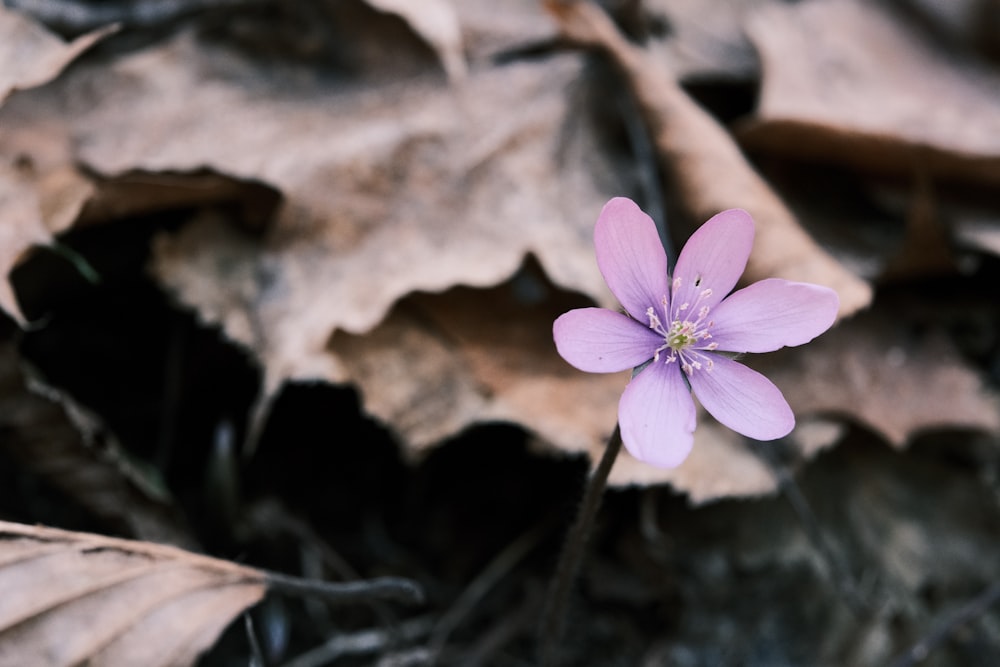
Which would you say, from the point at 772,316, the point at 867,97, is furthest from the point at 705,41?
the point at 772,316

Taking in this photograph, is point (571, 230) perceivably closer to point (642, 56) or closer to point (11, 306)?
point (642, 56)

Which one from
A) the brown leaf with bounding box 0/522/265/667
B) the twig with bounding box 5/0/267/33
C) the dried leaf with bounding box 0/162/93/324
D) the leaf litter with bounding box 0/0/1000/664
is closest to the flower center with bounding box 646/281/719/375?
the leaf litter with bounding box 0/0/1000/664

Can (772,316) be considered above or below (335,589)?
above

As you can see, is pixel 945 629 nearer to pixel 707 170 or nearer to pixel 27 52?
pixel 707 170

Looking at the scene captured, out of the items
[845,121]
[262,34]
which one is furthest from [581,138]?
[262,34]

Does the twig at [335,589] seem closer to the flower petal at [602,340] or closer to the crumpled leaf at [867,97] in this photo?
the flower petal at [602,340]

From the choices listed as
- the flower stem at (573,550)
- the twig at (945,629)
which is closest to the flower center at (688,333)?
the flower stem at (573,550)
